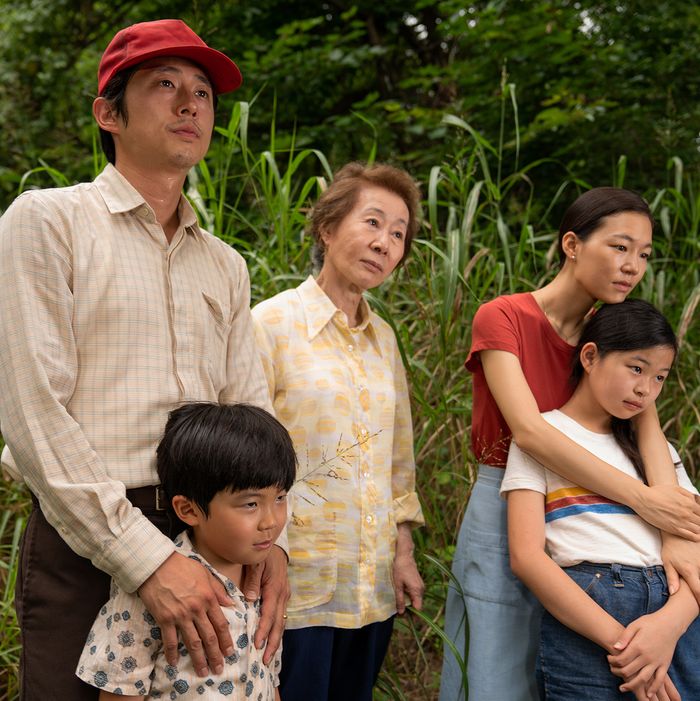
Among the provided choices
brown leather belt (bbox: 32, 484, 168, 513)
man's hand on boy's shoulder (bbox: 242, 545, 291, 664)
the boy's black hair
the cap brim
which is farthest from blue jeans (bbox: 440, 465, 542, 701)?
the cap brim

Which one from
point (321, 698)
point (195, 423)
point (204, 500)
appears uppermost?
point (195, 423)

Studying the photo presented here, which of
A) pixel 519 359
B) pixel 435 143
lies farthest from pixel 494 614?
pixel 435 143

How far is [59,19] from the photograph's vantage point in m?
5.50

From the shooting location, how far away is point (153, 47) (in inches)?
60.9

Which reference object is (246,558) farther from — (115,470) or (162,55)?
(162,55)

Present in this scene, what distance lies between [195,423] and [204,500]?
141mm

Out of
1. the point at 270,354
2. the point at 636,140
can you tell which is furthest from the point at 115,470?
the point at 636,140

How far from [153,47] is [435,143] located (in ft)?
12.1

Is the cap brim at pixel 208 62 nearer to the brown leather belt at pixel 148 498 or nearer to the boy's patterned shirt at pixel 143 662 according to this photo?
the brown leather belt at pixel 148 498

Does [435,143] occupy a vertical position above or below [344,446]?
above

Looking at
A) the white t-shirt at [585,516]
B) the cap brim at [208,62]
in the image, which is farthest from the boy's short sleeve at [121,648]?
the cap brim at [208,62]

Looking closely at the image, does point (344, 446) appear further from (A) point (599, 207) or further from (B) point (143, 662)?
(A) point (599, 207)

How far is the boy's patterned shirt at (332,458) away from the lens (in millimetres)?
1854

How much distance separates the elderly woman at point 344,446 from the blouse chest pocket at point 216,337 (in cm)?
22
